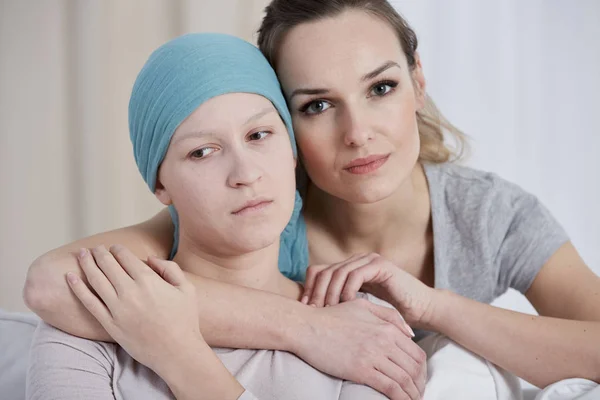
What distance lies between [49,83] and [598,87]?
7.20 feet

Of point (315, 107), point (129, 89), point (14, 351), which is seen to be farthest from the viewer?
point (129, 89)

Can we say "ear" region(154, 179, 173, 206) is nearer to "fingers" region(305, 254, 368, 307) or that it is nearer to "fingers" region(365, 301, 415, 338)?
"fingers" region(305, 254, 368, 307)

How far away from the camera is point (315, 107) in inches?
74.5

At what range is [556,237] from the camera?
6.84ft

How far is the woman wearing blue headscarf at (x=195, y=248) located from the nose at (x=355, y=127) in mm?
141

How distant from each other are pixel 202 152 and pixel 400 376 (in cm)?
57

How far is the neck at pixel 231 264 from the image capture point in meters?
1.72

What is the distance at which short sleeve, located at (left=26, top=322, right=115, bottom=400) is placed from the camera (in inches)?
56.9

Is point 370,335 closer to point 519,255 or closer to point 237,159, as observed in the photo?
point 237,159

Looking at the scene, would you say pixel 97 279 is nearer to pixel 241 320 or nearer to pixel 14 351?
pixel 241 320

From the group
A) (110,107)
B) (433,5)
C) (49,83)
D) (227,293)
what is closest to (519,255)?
(227,293)


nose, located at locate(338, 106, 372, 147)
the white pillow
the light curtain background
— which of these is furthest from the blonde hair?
the light curtain background

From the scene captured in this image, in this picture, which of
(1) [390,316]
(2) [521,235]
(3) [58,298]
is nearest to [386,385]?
(1) [390,316]

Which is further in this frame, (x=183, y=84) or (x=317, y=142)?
(x=317, y=142)
